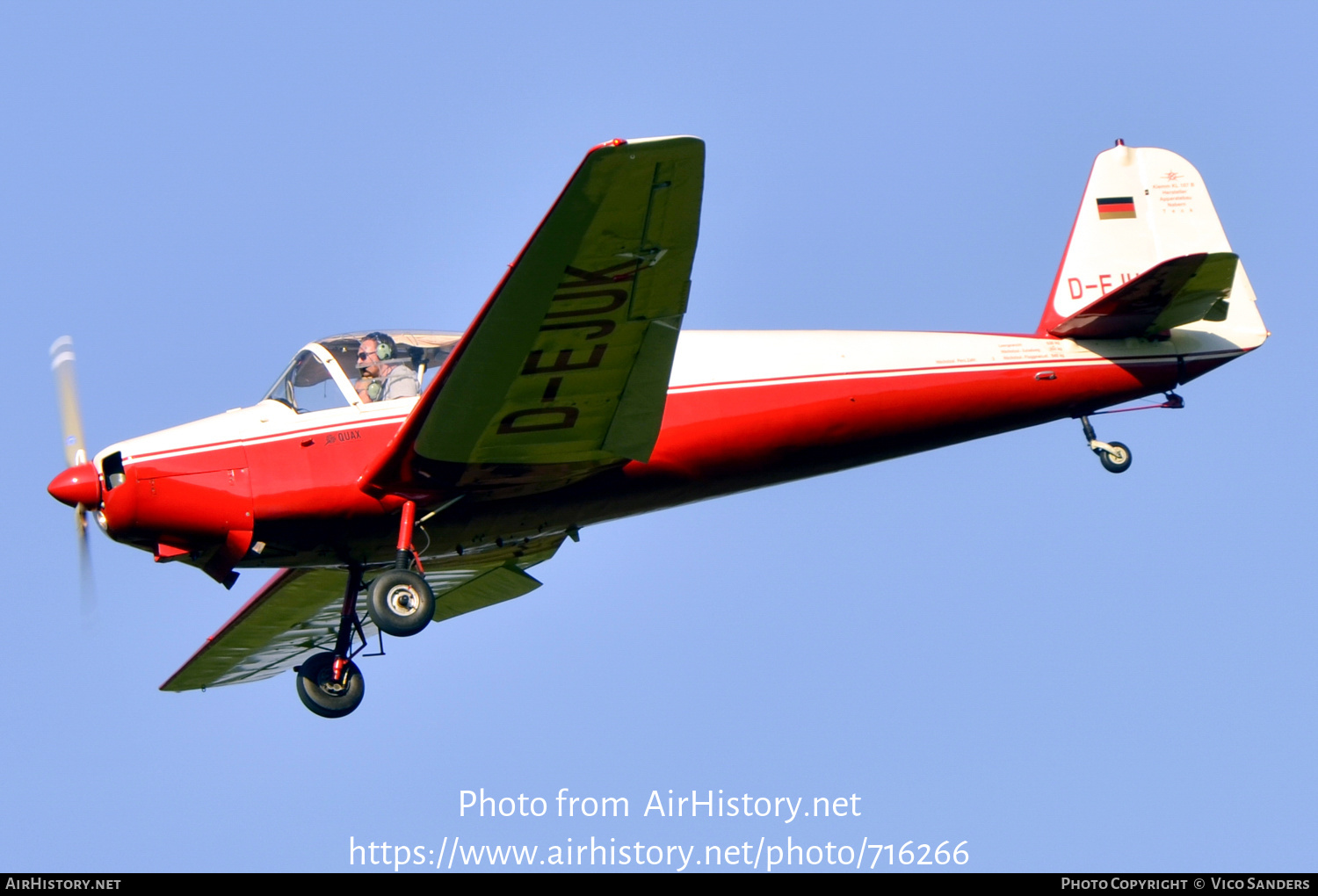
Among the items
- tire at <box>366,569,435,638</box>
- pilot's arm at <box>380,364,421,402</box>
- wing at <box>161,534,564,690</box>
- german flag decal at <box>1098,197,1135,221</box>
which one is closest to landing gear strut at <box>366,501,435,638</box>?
tire at <box>366,569,435,638</box>

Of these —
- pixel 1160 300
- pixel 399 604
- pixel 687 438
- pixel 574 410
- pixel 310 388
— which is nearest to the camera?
pixel 399 604

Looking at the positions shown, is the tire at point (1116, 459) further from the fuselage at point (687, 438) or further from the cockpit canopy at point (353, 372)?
the cockpit canopy at point (353, 372)

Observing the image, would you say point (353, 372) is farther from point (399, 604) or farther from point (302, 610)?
point (302, 610)

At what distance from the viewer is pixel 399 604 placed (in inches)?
468

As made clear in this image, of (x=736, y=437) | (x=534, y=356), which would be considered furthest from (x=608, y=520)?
(x=534, y=356)

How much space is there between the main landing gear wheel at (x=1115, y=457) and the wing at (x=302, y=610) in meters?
4.96

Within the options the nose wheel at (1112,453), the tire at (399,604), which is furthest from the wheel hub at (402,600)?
the nose wheel at (1112,453)

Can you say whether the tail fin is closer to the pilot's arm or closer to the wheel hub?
the pilot's arm

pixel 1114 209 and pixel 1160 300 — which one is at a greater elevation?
pixel 1114 209

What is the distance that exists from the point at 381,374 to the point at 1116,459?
6.57 meters

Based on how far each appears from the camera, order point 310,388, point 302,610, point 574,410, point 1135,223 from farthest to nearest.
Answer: point 1135,223
point 302,610
point 310,388
point 574,410

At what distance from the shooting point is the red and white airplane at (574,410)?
36.1ft

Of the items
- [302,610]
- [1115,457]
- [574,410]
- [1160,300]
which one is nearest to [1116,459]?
[1115,457]
